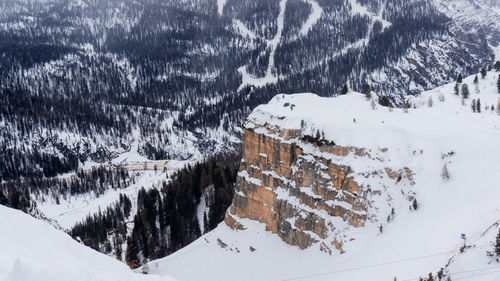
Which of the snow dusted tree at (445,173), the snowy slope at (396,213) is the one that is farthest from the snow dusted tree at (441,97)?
the snow dusted tree at (445,173)

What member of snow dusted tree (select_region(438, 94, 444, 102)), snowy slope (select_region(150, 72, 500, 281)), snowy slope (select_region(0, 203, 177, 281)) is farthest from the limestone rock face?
snowy slope (select_region(0, 203, 177, 281))

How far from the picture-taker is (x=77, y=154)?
167125 mm

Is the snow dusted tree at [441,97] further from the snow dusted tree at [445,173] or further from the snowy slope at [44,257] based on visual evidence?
the snowy slope at [44,257]

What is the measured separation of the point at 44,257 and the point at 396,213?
39107 mm

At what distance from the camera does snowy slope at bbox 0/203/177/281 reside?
10.9 meters

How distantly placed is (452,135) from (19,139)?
173m

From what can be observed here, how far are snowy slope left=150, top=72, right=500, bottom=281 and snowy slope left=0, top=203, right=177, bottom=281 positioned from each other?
72.7 feet

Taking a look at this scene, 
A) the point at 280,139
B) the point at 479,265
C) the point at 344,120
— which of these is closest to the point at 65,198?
the point at 280,139

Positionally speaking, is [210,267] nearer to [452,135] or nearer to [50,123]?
[452,135]

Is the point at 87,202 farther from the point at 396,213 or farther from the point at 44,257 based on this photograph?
the point at 44,257

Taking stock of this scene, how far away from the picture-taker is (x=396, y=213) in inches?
1731

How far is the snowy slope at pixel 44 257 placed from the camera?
10.9 m

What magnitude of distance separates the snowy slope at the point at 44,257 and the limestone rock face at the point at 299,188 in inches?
1380

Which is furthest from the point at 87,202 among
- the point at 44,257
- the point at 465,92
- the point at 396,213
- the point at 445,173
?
the point at 44,257
